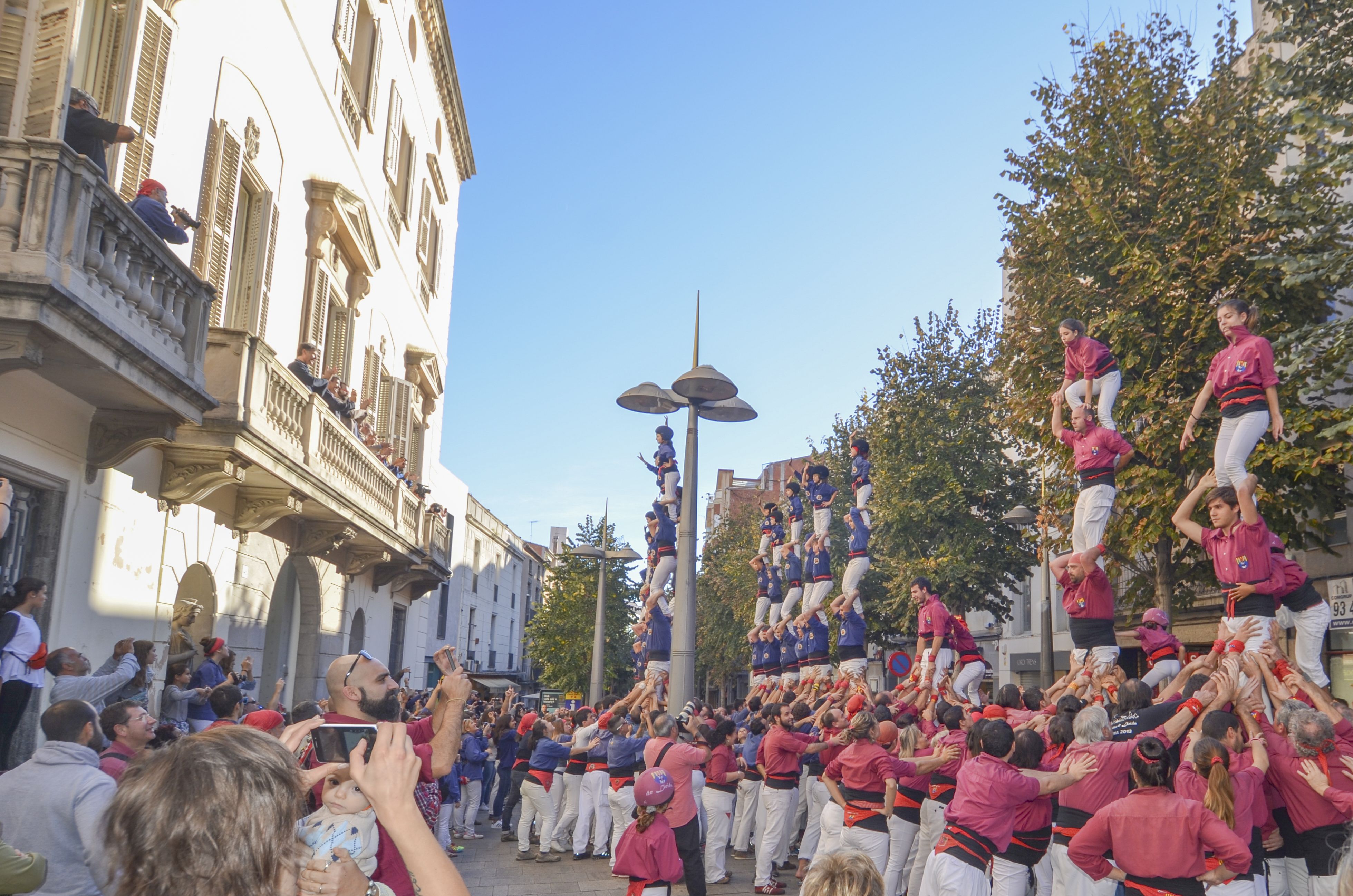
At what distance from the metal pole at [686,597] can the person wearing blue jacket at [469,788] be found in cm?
545

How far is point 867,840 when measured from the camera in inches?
358

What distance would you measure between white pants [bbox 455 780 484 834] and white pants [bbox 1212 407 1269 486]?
11.7 m

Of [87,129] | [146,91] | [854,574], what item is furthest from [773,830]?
[146,91]

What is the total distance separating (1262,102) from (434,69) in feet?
67.5

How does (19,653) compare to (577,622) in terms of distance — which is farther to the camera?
(577,622)

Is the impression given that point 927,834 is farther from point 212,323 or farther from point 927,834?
point 212,323

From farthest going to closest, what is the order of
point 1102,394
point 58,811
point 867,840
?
point 1102,394 < point 867,840 < point 58,811

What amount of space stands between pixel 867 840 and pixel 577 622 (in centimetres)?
3298

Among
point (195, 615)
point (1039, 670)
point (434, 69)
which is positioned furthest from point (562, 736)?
point (1039, 670)

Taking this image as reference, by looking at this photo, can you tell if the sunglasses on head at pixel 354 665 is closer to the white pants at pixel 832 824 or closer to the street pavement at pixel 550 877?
the white pants at pixel 832 824

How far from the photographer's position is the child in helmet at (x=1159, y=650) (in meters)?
9.70

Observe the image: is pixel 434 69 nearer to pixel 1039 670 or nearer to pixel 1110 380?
pixel 1110 380

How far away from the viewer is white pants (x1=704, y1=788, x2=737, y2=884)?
12.5 metres

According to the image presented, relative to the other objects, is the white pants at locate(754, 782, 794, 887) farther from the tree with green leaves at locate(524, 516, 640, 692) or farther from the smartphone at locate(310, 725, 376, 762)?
the tree with green leaves at locate(524, 516, 640, 692)
